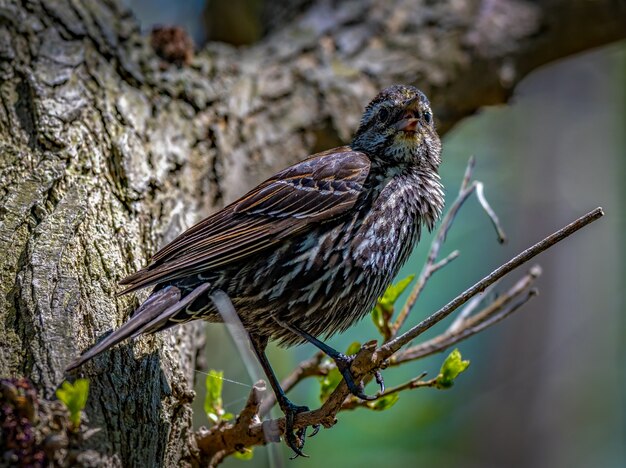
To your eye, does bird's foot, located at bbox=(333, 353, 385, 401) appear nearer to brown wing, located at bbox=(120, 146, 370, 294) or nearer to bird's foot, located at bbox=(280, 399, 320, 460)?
bird's foot, located at bbox=(280, 399, 320, 460)

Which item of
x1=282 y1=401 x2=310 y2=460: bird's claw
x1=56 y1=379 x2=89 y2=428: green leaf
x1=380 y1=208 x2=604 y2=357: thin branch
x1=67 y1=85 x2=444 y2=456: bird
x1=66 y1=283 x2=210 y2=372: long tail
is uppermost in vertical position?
x1=67 y1=85 x2=444 y2=456: bird

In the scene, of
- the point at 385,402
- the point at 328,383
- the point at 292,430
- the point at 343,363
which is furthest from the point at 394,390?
the point at 292,430

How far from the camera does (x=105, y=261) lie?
3248 mm

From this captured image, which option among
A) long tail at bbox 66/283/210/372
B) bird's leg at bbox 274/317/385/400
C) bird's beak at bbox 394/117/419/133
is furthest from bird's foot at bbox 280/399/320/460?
bird's beak at bbox 394/117/419/133

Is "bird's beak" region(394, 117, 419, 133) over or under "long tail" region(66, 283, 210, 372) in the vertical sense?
over

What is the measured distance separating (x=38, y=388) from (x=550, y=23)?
14.2 feet

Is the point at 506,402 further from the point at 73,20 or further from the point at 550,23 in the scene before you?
the point at 73,20

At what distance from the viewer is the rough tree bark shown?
2.88 meters

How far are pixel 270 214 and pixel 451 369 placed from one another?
1.08 metres

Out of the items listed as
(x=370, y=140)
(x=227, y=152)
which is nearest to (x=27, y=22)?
(x=227, y=152)

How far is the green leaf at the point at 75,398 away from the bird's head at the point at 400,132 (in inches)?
79.5

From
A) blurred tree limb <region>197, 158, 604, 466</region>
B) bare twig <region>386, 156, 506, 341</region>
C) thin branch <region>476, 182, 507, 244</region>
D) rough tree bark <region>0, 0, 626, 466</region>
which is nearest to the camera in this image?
blurred tree limb <region>197, 158, 604, 466</region>

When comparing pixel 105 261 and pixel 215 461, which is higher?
pixel 105 261

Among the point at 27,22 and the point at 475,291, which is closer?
the point at 475,291
